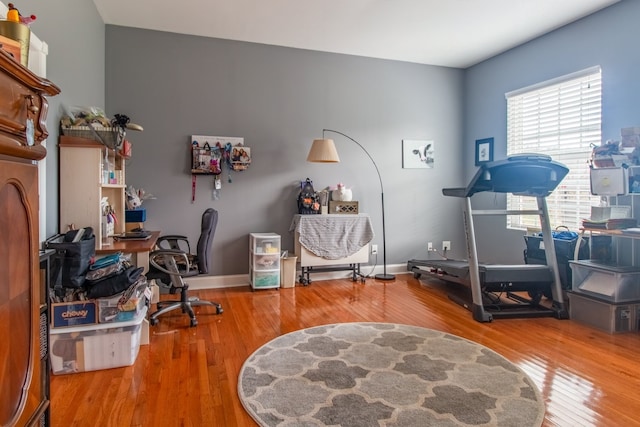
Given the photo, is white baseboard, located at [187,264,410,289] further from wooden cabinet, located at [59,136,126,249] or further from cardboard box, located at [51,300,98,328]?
cardboard box, located at [51,300,98,328]

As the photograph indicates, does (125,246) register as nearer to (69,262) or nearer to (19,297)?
(69,262)

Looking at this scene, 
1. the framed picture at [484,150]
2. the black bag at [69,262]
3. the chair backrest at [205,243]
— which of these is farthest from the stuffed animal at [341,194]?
the black bag at [69,262]

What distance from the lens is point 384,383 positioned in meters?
2.24

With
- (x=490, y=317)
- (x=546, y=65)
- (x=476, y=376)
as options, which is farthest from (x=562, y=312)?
(x=546, y=65)

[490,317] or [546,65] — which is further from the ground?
[546,65]

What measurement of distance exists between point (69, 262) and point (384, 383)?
6.51 ft

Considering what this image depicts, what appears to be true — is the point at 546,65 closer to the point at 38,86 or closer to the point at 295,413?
the point at 295,413

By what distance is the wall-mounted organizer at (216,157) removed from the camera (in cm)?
434

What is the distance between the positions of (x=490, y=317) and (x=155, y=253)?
9.28ft

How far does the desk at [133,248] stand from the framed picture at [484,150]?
418cm

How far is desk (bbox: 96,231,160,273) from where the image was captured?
2.74 metres

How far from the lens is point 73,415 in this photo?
190 centimetres

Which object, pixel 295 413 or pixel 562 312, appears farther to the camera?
pixel 562 312

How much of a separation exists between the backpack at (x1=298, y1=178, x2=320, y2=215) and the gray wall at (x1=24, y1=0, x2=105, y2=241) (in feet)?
7.57
